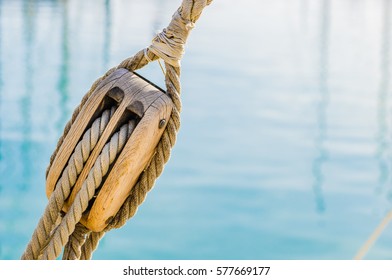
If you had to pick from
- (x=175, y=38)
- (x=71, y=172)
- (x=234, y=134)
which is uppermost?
(x=175, y=38)

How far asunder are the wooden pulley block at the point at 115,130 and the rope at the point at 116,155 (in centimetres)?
1

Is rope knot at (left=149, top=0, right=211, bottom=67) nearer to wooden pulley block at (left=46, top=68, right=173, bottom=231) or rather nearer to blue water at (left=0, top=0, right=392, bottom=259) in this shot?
wooden pulley block at (left=46, top=68, right=173, bottom=231)

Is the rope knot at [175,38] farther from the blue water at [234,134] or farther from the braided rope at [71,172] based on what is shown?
the blue water at [234,134]

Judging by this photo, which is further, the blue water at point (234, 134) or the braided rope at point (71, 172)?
the blue water at point (234, 134)

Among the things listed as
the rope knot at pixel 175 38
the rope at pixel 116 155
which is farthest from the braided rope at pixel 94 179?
the rope knot at pixel 175 38

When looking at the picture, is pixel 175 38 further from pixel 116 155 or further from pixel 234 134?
pixel 234 134

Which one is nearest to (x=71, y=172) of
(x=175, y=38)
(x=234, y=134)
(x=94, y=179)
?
(x=94, y=179)

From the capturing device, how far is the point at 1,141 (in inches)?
201

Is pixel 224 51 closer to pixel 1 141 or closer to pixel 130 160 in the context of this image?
pixel 1 141

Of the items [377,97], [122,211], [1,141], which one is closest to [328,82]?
[377,97]

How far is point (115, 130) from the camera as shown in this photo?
125cm

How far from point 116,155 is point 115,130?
0.05m

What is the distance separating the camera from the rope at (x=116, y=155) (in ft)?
3.99

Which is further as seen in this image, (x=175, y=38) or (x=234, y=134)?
(x=234, y=134)
